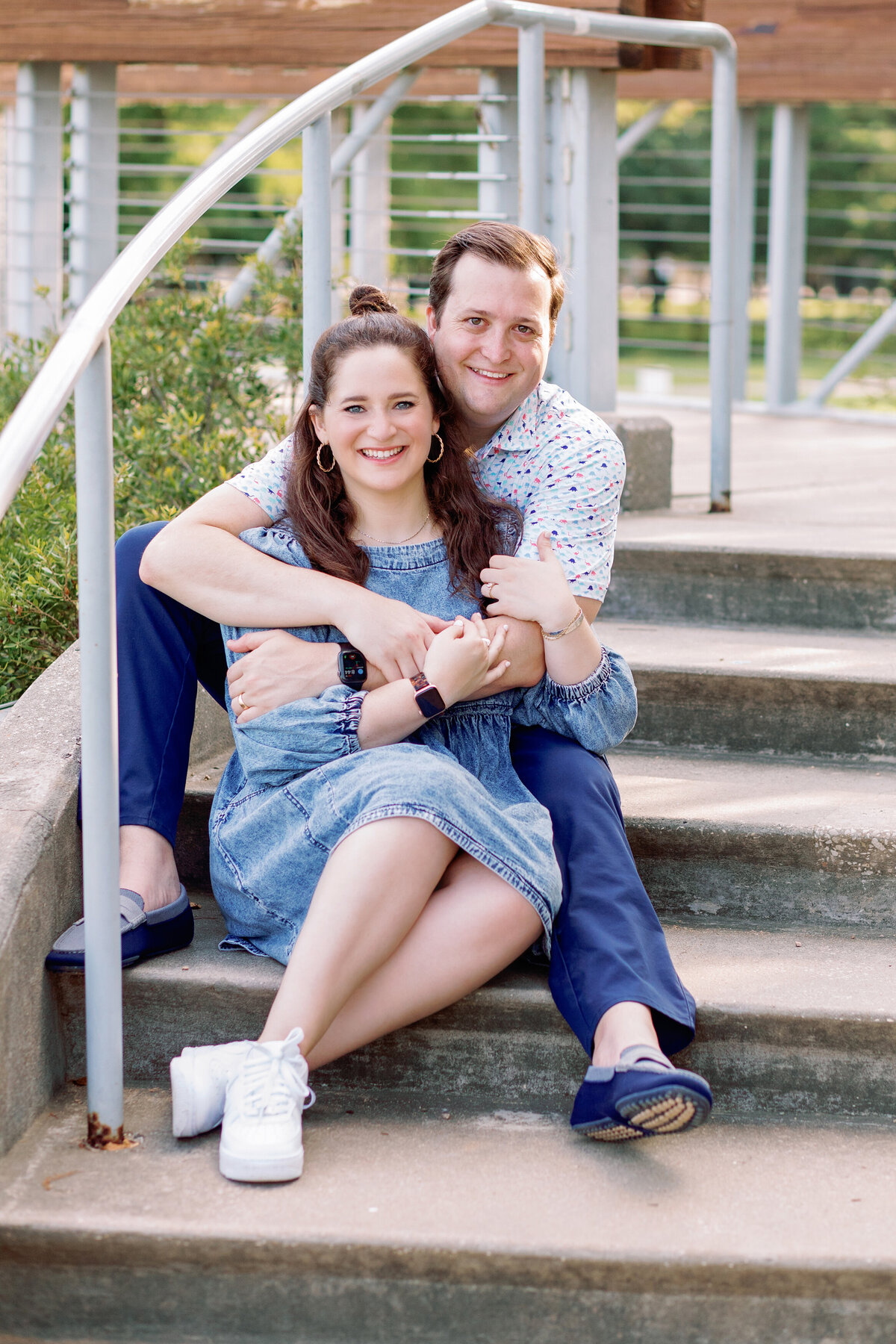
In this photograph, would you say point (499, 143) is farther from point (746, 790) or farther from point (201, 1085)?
point (201, 1085)

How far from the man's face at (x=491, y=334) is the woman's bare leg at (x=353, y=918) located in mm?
762

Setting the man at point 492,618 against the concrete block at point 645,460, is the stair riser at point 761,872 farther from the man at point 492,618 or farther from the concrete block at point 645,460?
the concrete block at point 645,460

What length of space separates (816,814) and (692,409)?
4.77 m

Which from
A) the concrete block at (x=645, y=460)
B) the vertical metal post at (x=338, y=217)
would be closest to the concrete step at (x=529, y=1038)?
the concrete block at (x=645, y=460)

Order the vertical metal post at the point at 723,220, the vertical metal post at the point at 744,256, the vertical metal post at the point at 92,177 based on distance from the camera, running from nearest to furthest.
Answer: the vertical metal post at the point at 723,220, the vertical metal post at the point at 92,177, the vertical metal post at the point at 744,256

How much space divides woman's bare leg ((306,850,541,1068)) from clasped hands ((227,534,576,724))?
351 millimetres

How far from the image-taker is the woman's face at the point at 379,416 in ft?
6.90

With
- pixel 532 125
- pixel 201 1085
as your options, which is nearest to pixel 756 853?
pixel 201 1085

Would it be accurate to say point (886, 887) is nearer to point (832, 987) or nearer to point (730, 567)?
point (832, 987)

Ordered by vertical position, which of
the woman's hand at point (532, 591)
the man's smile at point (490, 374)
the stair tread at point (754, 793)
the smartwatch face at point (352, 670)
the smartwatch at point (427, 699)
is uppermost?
the man's smile at point (490, 374)

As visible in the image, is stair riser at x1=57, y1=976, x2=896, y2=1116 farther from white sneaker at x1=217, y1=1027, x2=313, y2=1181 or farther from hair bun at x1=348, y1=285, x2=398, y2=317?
hair bun at x1=348, y1=285, x2=398, y2=317

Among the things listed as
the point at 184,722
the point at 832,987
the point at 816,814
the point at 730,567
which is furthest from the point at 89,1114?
the point at 730,567

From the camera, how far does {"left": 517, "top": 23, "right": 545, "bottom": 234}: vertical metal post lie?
309cm

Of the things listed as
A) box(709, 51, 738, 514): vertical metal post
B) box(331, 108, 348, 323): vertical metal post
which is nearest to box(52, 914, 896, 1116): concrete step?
box(709, 51, 738, 514): vertical metal post
